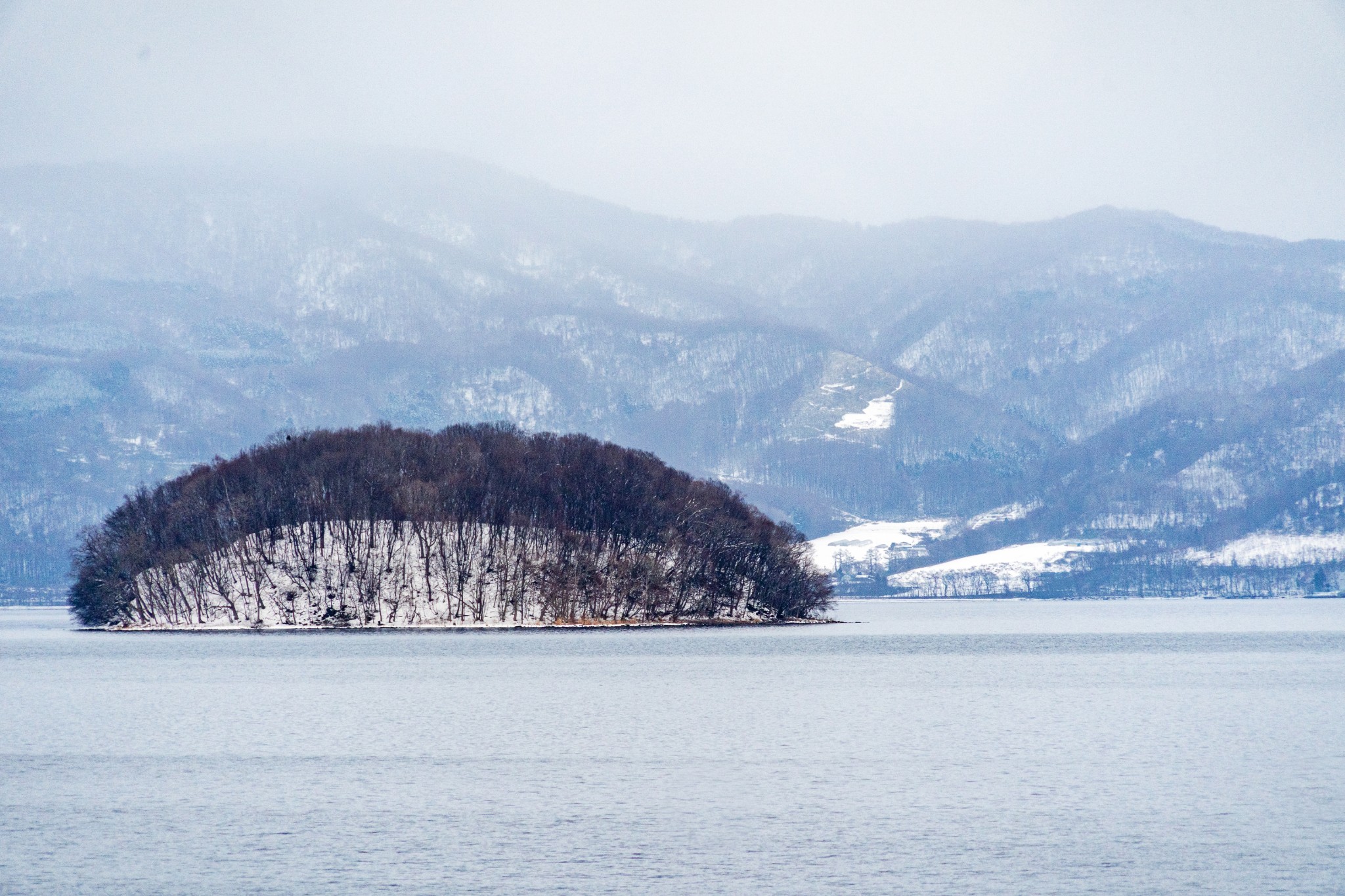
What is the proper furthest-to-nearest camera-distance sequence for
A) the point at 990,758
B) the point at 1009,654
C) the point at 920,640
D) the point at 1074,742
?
the point at 920,640, the point at 1009,654, the point at 1074,742, the point at 990,758

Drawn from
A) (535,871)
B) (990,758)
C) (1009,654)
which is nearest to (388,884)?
(535,871)

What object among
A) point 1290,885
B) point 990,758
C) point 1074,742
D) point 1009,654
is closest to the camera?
point 1290,885

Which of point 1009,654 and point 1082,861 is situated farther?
point 1009,654

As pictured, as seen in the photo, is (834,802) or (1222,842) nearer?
(1222,842)

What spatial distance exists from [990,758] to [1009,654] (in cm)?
9715

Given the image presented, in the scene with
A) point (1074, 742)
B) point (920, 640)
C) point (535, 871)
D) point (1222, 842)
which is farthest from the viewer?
point (920, 640)

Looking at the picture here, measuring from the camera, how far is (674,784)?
2495 inches

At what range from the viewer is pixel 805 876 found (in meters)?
44.8

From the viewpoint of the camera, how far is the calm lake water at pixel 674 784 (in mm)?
45688

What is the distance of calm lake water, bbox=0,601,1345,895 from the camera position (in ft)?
150

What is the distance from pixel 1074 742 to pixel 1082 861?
31625mm

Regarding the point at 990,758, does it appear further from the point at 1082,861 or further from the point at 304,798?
the point at 304,798

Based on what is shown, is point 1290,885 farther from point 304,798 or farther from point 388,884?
point 304,798

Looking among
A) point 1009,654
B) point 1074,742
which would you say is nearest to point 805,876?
point 1074,742
